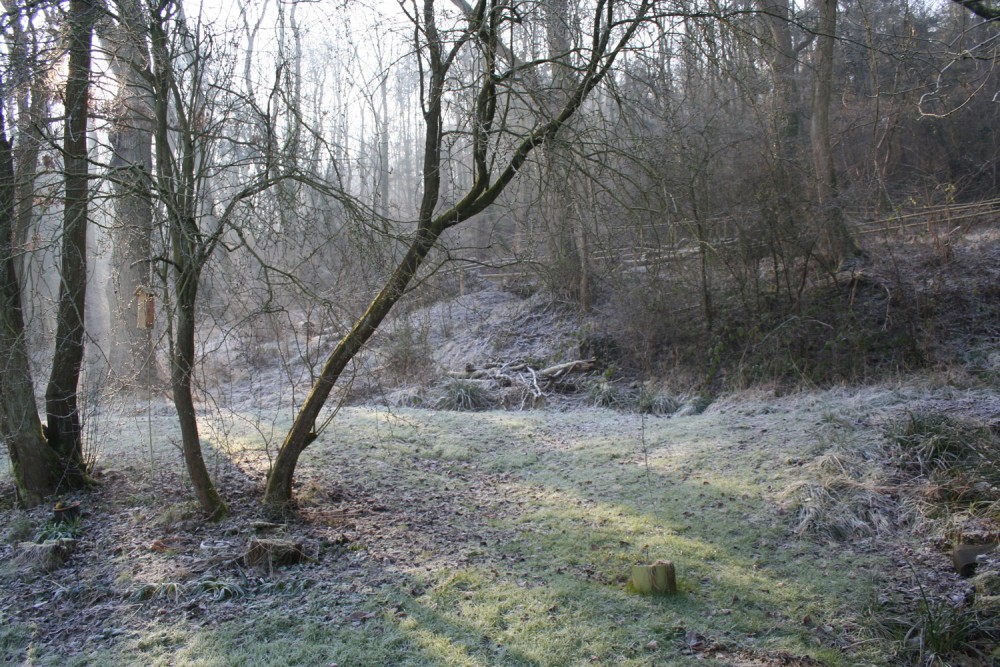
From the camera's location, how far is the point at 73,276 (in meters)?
6.75

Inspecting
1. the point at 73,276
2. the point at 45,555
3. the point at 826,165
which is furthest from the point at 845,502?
the point at 826,165

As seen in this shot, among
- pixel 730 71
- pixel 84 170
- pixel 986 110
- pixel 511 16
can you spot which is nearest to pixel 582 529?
pixel 730 71

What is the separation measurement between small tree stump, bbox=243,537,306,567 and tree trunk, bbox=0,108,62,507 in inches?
109

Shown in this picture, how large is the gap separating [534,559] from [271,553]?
76.4 inches

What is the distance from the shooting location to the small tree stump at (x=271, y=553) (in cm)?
522

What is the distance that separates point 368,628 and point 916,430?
16.6 ft

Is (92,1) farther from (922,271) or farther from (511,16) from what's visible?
(922,271)

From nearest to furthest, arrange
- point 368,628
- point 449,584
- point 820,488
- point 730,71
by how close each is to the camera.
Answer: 1. point 368,628
2. point 449,584
3. point 730,71
4. point 820,488

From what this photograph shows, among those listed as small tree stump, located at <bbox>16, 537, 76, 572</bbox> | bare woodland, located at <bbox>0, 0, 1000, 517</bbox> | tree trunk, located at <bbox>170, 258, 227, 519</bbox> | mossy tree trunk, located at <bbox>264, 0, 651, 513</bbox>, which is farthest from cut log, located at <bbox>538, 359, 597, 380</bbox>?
small tree stump, located at <bbox>16, 537, 76, 572</bbox>

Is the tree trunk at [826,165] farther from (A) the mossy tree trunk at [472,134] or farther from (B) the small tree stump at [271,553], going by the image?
(B) the small tree stump at [271,553]

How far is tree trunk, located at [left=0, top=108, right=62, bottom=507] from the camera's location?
20.6 feet

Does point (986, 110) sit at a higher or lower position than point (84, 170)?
higher

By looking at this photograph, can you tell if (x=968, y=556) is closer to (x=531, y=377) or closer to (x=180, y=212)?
(x=180, y=212)

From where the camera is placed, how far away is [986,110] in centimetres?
1596
